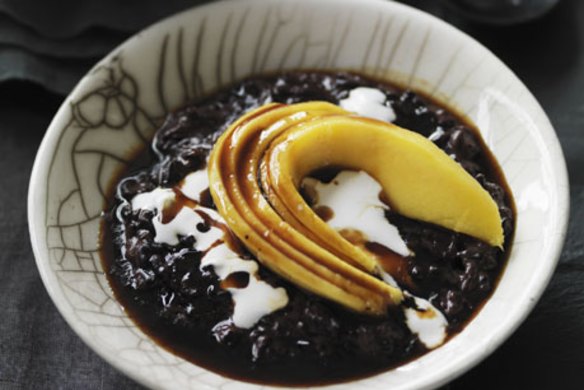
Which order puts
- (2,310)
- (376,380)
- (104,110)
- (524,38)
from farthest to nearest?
(524,38)
(104,110)
(2,310)
(376,380)

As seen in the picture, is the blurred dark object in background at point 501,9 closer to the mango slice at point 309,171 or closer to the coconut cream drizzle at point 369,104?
the coconut cream drizzle at point 369,104

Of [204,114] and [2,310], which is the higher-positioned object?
[204,114]

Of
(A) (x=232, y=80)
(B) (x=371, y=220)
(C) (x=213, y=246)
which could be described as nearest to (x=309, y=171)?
(B) (x=371, y=220)

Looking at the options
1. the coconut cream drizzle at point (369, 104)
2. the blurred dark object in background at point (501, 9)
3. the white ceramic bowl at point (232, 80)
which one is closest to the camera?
the white ceramic bowl at point (232, 80)

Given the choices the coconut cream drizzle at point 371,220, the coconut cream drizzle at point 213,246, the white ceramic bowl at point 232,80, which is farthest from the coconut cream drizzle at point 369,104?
the coconut cream drizzle at point 213,246

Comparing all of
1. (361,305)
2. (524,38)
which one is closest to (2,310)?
(361,305)

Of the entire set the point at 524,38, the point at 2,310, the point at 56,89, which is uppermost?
the point at 524,38

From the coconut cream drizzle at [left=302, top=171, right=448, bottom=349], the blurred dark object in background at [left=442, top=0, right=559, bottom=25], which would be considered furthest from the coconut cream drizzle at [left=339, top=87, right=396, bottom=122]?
the blurred dark object in background at [left=442, top=0, right=559, bottom=25]

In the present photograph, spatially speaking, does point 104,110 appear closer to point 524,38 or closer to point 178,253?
point 178,253
